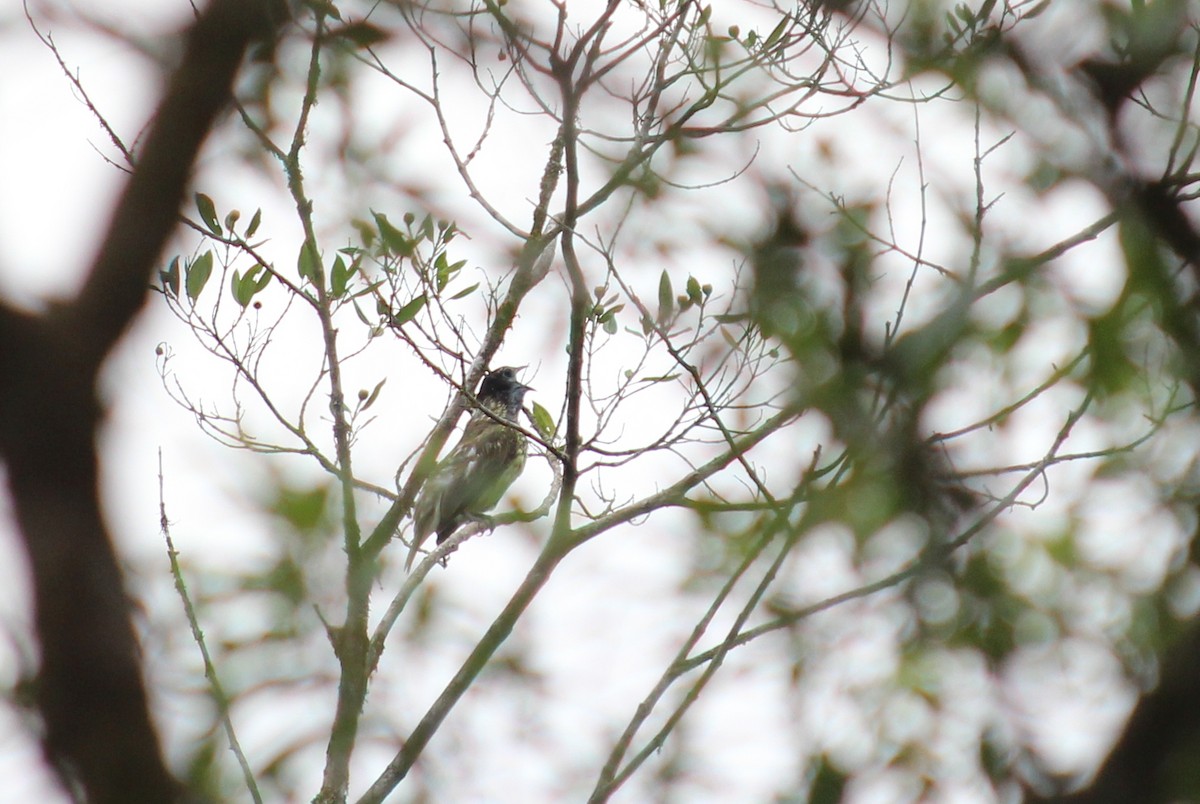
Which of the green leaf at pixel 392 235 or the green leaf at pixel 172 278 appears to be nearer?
the green leaf at pixel 392 235

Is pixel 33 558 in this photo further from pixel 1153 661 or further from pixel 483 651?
pixel 483 651

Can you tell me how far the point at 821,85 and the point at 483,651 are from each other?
225 centimetres

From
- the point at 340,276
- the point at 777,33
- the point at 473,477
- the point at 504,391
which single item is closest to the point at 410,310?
the point at 340,276

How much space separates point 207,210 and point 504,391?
4634 millimetres

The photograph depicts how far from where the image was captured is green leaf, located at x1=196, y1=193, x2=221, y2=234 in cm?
423

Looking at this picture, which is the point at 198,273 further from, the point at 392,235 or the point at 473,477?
the point at 473,477

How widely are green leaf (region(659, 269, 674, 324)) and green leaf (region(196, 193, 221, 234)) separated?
1.46 meters

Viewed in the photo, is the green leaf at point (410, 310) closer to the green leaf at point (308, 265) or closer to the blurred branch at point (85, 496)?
the green leaf at point (308, 265)

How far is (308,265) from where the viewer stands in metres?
4.17

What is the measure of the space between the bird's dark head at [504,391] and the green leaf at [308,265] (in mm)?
4340

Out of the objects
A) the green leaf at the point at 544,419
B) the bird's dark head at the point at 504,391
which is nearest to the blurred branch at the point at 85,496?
the green leaf at the point at 544,419

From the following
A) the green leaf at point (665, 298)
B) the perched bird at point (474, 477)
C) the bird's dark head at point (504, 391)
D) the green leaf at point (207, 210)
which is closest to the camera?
the green leaf at point (665, 298)

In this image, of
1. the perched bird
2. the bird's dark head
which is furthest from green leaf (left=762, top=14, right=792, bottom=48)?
the bird's dark head

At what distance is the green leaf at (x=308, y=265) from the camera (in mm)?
4141
